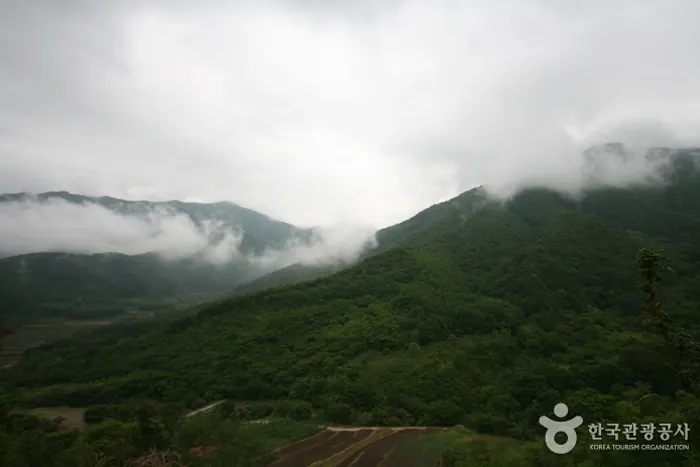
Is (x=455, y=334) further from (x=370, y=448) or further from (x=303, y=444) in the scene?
(x=303, y=444)

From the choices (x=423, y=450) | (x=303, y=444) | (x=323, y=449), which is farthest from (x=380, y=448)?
(x=303, y=444)

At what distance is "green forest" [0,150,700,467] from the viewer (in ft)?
126

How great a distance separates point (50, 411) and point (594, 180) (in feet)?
591

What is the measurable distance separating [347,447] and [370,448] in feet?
8.22

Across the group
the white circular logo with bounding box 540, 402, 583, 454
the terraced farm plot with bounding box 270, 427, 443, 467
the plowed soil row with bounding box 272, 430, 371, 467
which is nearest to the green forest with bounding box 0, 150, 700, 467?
the white circular logo with bounding box 540, 402, 583, 454

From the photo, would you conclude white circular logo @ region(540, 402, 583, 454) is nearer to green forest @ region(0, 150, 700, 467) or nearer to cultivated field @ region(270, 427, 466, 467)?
green forest @ region(0, 150, 700, 467)

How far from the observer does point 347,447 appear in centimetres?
4612

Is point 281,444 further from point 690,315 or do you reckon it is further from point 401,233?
point 401,233

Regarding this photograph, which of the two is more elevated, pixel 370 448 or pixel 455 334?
pixel 455 334

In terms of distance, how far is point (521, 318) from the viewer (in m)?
98.4

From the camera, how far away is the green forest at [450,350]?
3853cm

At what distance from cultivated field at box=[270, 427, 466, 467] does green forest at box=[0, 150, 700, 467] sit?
10.5 feet

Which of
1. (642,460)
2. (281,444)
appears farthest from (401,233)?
(642,460)

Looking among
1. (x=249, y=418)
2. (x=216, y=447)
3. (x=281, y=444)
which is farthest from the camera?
(x=249, y=418)
